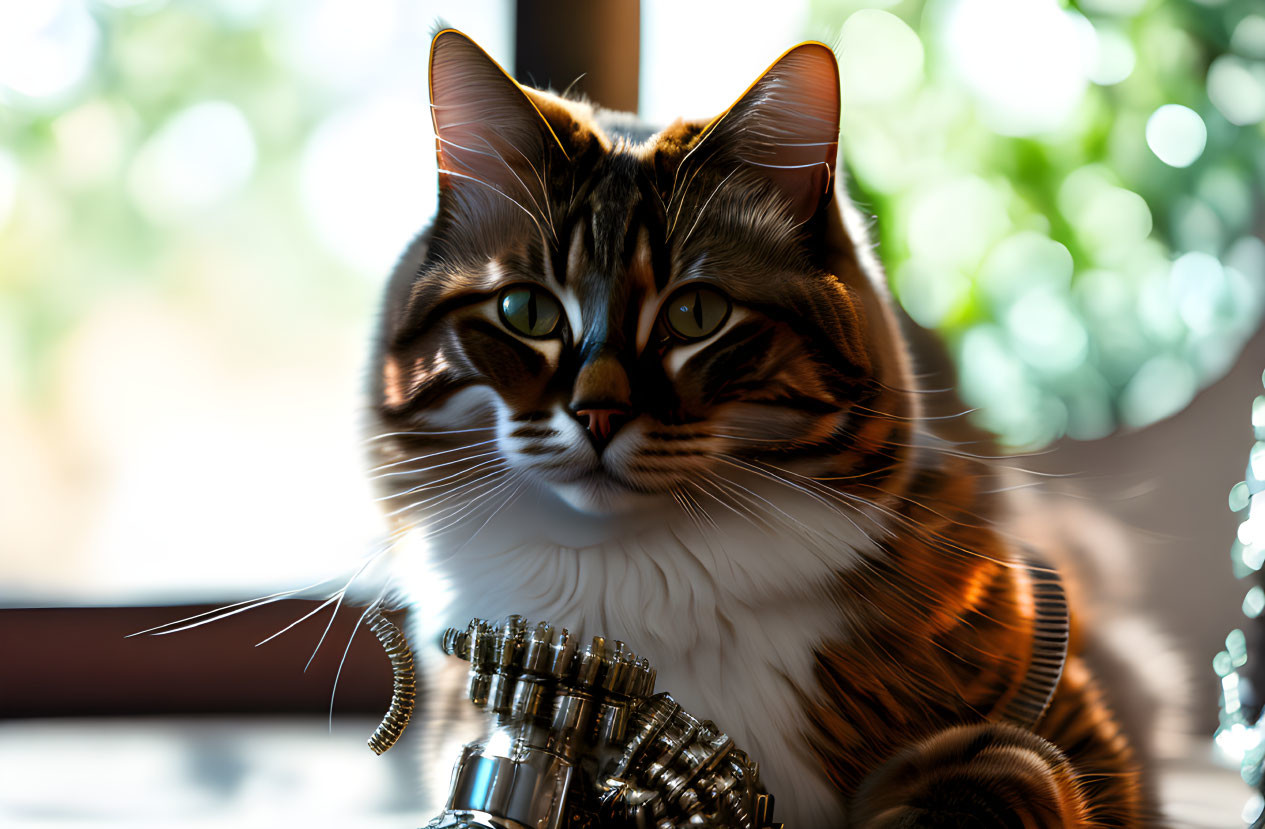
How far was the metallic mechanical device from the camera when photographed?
55cm

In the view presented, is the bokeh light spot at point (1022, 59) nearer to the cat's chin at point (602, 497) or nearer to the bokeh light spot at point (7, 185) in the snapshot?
the cat's chin at point (602, 497)

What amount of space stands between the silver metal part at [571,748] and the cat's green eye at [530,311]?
0.27 m

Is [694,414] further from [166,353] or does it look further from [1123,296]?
[166,353]

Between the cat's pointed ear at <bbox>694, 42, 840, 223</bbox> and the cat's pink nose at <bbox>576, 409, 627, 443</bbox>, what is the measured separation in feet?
0.80

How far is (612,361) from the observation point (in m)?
0.70

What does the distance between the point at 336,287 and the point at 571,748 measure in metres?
0.59

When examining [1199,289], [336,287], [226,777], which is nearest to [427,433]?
[336,287]

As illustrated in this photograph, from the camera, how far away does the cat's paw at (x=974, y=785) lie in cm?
60

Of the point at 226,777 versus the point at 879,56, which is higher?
the point at 879,56

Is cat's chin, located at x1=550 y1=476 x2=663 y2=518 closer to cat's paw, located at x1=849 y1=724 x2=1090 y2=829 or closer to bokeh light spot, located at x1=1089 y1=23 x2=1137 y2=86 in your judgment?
cat's paw, located at x1=849 y1=724 x2=1090 y2=829

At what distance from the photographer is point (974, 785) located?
0.63 metres

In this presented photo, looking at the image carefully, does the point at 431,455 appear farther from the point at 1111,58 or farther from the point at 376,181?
the point at 1111,58

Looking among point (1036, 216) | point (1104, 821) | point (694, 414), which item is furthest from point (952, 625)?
point (1036, 216)

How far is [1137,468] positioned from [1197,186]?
0.28m
